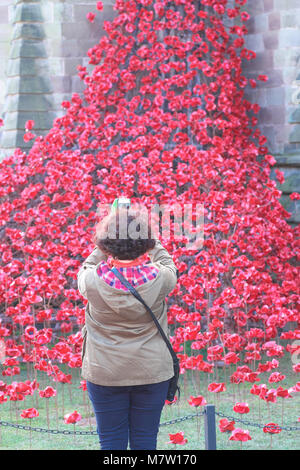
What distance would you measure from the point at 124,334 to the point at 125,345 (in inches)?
2.0

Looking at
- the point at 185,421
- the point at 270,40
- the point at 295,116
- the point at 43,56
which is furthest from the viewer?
the point at 270,40

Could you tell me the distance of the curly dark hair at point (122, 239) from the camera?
3307mm

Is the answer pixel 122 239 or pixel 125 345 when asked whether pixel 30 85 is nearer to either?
pixel 122 239

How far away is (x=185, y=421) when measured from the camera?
215 inches

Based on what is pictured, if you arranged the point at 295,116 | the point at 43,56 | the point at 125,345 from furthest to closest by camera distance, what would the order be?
the point at 43,56 → the point at 295,116 → the point at 125,345

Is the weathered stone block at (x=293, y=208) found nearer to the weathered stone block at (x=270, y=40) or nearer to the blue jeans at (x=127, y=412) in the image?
the weathered stone block at (x=270, y=40)

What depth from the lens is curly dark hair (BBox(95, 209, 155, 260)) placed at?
3307mm

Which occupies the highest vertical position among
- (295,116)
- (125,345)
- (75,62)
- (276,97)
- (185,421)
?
(75,62)

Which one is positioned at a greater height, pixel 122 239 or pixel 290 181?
pixel 290 181

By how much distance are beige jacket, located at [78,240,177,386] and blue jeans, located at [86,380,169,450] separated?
6 centimetres

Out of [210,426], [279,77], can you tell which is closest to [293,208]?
[279,77]

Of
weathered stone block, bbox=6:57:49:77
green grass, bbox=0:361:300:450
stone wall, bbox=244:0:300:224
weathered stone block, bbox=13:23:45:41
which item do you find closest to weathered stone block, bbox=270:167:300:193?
stone wall, bbox=244:0:300:224

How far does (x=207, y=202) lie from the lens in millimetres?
7043
